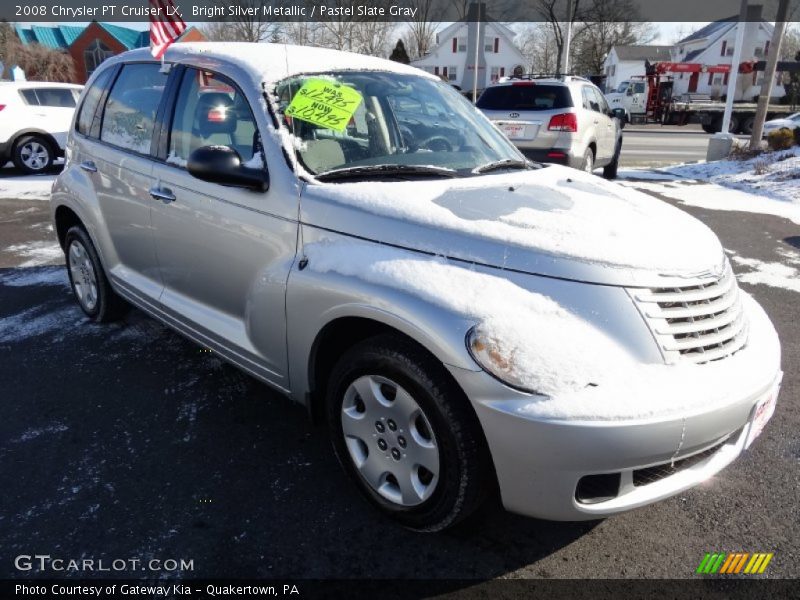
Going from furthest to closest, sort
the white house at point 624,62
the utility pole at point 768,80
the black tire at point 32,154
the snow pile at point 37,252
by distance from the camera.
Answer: the white house at point 624,62
the utility pole at point 768,80
the black tire at point 32,154
the snow pile at point 37,252

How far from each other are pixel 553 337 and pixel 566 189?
112 cm

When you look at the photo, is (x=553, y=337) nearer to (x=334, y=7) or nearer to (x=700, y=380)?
(x=700, y=380)

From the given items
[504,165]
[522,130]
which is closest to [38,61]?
[522,130]

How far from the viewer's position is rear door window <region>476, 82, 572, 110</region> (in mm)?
9008

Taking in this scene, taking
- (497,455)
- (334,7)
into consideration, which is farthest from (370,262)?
(334,7)

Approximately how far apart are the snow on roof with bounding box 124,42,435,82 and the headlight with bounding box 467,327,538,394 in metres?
1.70

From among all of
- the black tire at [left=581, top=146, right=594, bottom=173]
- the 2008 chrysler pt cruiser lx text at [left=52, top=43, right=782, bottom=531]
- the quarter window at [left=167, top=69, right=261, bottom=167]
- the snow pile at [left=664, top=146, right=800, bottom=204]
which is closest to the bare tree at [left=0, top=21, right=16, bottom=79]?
the black tire at [left=581, top=146, right=594, bottom=173]

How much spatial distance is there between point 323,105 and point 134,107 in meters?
1.55

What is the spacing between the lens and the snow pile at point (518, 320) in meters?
1.87

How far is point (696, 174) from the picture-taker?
1252cm

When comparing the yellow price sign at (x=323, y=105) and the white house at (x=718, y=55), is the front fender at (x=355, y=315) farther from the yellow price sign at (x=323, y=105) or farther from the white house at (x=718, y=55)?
the white house at (x=718, y=55)

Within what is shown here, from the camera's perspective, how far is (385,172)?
2678mm

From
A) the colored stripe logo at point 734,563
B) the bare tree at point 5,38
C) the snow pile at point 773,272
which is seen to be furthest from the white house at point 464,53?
the colored stripe logo at point 734,563

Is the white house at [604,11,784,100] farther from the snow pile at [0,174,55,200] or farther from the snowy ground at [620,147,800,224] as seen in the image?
the snow pile at [0,174,55,200]
